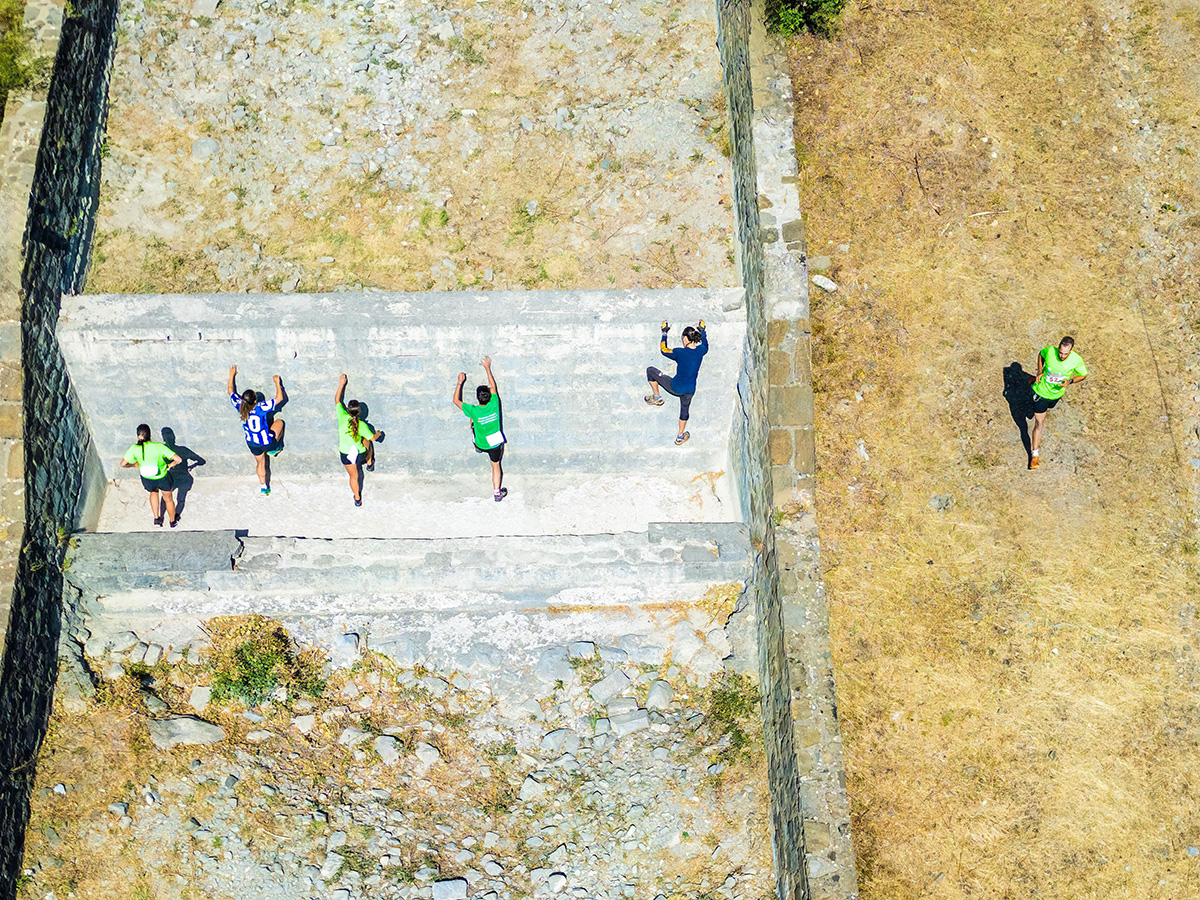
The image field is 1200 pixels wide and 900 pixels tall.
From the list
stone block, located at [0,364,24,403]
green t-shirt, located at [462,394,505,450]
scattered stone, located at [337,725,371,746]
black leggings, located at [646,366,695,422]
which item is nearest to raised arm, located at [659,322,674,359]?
black leggings, located at [646,366,695,422]

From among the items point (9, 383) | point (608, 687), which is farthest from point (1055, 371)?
point (9, 383)

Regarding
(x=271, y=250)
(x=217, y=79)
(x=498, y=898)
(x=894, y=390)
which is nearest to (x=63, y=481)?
(x=271, y=250)

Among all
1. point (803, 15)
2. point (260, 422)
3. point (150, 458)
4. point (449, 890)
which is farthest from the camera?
point (803, 15)

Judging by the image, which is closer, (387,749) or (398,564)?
(387,749)

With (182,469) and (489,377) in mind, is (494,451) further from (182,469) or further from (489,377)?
(182,469)

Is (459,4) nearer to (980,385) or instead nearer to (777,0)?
(777,0)

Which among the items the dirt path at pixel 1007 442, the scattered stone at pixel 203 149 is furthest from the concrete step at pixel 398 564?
the scattered stone at pixel 203 149

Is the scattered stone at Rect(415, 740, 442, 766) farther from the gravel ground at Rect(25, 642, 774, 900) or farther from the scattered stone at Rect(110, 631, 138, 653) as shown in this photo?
the scattered stone at Rect(110, 631, 138, 653)
